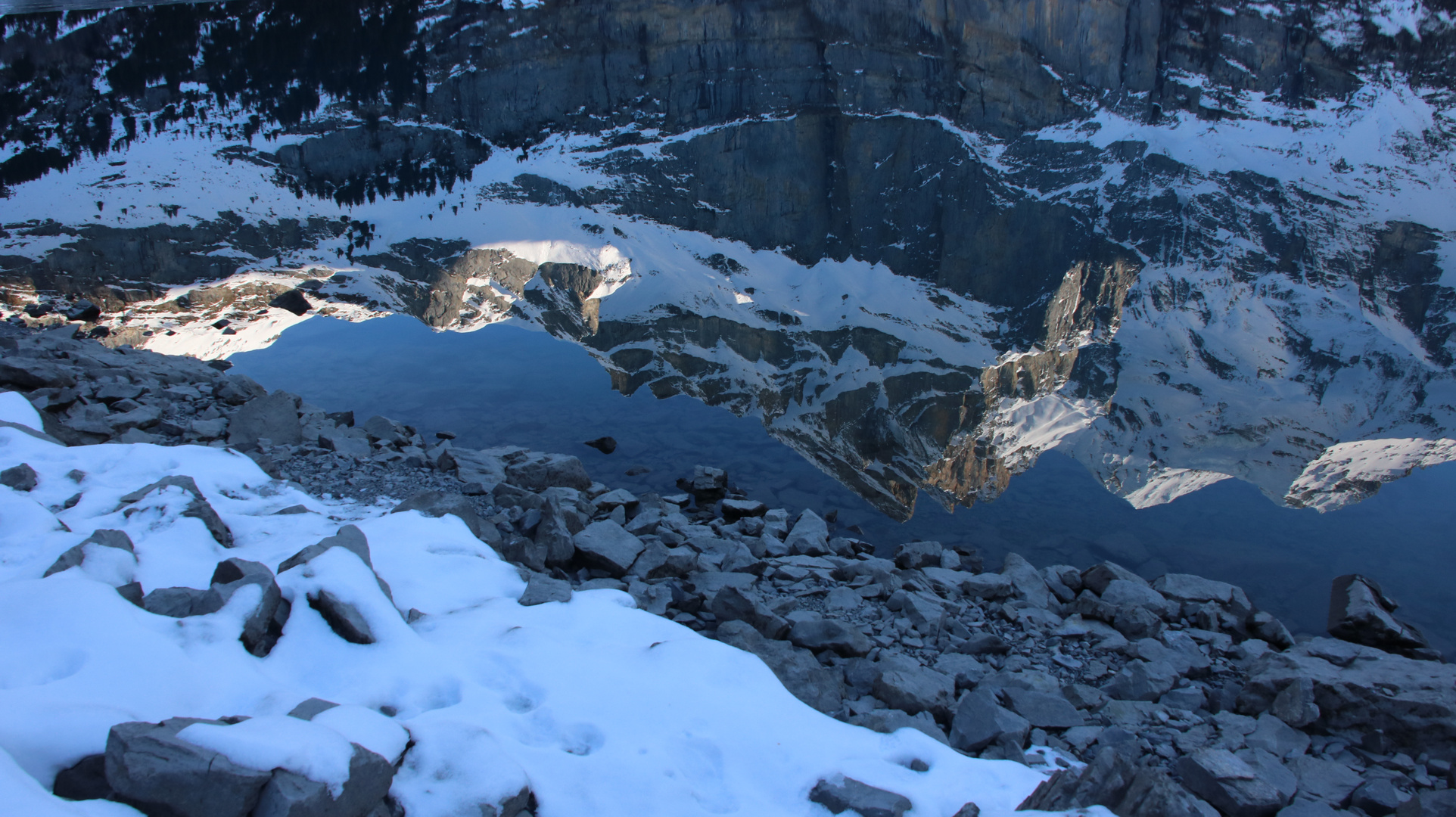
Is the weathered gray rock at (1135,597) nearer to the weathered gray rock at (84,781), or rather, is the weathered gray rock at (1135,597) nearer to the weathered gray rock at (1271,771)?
the weathered gray rock at (1271,771)

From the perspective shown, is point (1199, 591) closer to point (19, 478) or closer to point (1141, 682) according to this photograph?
point (1141, 682)

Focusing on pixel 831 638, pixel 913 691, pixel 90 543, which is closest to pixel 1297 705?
pixel 913 691

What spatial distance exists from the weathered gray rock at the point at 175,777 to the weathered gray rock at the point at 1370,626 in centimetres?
846

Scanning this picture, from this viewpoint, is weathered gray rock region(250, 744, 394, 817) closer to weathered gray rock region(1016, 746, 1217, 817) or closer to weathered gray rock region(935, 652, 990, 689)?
weathered gray rock region(1016, 746, 1217, 817)

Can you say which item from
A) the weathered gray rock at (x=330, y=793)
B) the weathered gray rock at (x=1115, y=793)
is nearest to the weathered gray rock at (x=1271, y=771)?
the weathered gray rock at (x=1115, y=793)

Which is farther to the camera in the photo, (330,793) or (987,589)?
(987,589)

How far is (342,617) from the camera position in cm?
340

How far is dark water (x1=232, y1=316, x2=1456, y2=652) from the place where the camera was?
8805 millimetres

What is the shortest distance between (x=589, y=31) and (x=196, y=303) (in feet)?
45.9

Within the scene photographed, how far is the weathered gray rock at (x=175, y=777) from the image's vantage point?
204cm

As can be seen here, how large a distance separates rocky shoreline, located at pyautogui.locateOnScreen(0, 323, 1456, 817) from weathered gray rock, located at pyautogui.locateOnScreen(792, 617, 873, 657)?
0.02 m

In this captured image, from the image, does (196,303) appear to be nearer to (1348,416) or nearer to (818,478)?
(818,478)

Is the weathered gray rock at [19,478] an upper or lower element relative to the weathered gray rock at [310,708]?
upper

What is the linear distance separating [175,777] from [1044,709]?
4.64 meters
